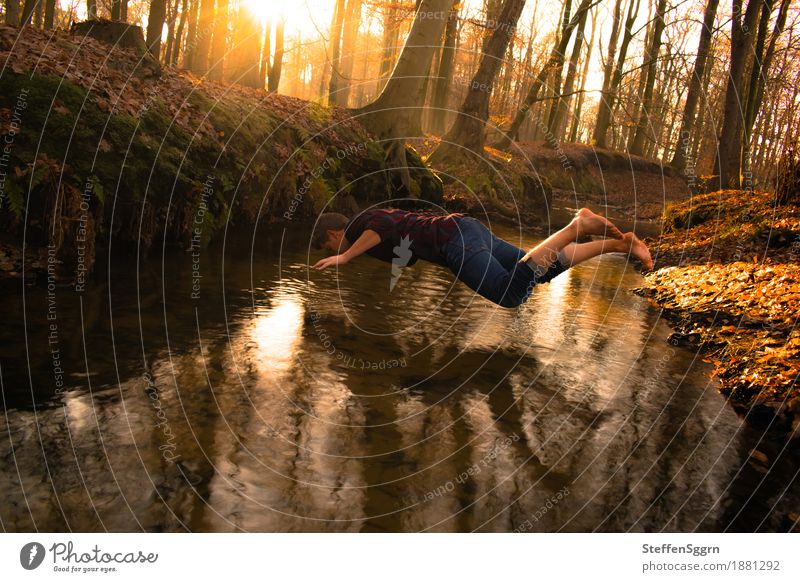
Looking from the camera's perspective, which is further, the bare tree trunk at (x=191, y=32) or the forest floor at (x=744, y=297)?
the bare tree trunk at (x=191, y=32)

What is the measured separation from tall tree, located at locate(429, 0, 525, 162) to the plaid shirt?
12217 mm

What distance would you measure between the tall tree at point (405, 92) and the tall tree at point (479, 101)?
201cm

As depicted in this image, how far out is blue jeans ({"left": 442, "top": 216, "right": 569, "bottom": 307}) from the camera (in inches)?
238

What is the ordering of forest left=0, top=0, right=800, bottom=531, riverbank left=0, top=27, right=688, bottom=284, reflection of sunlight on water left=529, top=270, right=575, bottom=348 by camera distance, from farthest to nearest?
reflection of sunlight on water left=529, top=270, right=575, bottom=348
riverbank left=0, top=27, right=688, bottom=284
forest left=0, top=0, right=800, bottom=531

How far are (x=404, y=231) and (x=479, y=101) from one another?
540 inches

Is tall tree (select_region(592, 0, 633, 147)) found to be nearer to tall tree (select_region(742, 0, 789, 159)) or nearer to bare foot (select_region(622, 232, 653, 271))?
tall tree (select_region(742, 0, 789, 159))

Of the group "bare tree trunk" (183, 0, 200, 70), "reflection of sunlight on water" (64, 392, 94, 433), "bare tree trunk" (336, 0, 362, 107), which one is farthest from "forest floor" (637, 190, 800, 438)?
"bare tree trunk" (336, 0, 362, 107)

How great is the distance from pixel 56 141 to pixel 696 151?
49526 mm

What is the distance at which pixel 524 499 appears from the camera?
13.0 feet

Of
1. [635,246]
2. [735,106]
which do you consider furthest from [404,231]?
[735,106]

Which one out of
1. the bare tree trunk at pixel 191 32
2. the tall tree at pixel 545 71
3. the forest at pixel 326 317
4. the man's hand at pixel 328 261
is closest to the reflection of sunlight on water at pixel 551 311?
the forest at pixel 326 317

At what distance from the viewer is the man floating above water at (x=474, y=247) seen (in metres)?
5.73

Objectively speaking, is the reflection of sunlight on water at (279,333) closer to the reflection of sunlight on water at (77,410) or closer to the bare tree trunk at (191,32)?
the reflection of sunlight on water at (77,410)
